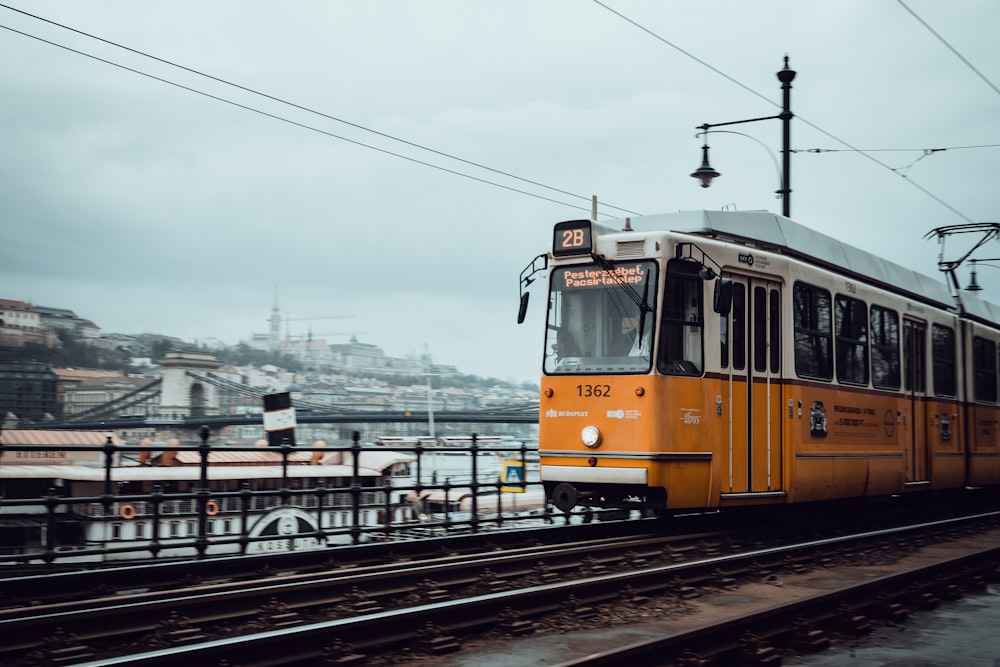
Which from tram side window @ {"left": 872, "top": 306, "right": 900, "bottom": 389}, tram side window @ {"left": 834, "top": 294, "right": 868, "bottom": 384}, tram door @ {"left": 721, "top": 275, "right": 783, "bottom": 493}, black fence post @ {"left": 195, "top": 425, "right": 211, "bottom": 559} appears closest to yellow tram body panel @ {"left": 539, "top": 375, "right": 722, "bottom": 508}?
tram door @ {"left": 721, "top": 275, "right": 783, "bottom": 493}

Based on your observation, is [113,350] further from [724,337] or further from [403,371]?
[403,371]

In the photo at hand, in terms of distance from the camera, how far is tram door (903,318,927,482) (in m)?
14.5

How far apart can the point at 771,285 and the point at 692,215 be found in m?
1.26

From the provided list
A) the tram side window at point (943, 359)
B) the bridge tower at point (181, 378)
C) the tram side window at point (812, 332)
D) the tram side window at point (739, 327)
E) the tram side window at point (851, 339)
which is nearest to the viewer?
the tram side window at point (739, 327)

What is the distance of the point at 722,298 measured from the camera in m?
10.2

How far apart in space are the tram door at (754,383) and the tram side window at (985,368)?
24.6ft

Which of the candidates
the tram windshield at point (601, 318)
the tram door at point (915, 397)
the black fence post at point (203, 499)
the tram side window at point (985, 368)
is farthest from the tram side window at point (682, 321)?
the tram side window at point (985, 368)

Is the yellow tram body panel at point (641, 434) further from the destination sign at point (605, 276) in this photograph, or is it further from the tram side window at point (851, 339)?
the tram side window at point (851, 339)

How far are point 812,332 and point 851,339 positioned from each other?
1.14 meters

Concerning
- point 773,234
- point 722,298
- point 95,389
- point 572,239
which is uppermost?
point 773,234

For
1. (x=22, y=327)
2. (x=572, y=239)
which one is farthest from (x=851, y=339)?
(x=22, y=327)

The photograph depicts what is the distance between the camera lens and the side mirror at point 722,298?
1009 centimetres

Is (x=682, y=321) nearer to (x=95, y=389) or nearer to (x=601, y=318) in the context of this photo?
(x=601, y=318)

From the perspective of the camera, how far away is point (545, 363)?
1123 cm
